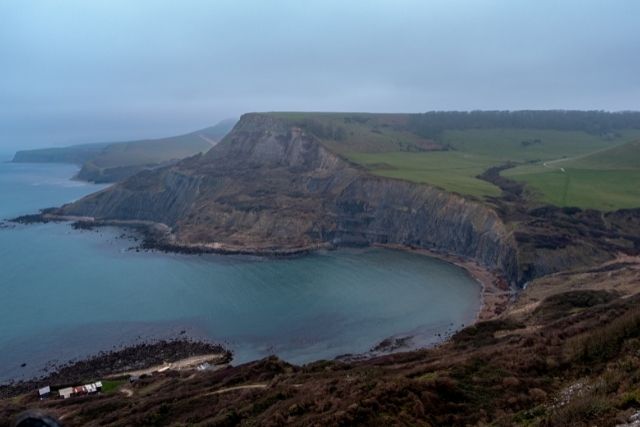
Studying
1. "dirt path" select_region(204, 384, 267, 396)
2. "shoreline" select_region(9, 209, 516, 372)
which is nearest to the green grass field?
"shoreline" select_region(9, 209, 516, 372)

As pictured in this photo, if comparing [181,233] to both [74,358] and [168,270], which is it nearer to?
[168,270]

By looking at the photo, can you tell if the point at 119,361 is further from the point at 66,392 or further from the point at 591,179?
the point at 591,179

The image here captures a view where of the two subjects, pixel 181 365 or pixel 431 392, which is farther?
pixel 181 365

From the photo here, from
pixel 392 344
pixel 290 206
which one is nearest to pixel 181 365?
pixel 392 344

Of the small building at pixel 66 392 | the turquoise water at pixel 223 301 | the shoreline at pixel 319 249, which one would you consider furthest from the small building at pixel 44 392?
the shoreline at pixel 319 249

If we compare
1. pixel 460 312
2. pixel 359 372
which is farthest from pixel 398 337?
pixel 359 372

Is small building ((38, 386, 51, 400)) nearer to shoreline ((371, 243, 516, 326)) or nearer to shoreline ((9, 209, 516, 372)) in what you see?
shoreline ((9, 209, 516, 372))
